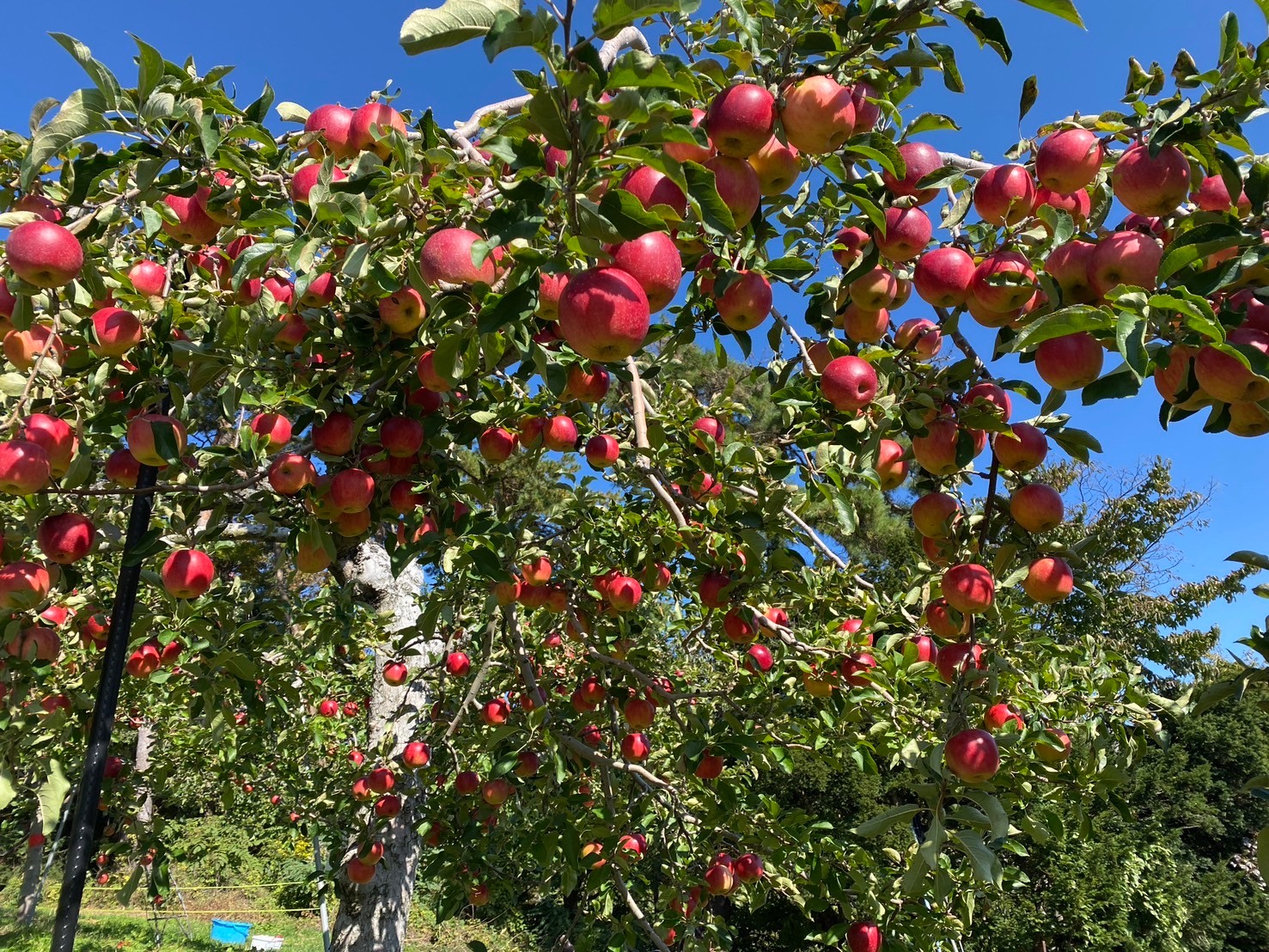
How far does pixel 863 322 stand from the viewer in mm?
1660

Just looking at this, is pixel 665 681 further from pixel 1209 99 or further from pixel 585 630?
pixel 1209 99

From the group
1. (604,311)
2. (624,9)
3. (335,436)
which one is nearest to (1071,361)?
(604,311)

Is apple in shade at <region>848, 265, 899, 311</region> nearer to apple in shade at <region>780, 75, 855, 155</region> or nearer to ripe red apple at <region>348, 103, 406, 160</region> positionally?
apple in shade at <region>780, 75, 855, 155</region>

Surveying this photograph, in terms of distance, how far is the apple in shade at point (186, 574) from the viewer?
2020mm

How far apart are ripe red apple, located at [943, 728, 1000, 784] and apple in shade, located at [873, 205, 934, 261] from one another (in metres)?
0.96

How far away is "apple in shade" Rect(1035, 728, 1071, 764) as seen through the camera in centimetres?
213

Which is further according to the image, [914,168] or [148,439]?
[148,439]

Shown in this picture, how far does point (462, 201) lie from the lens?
4.62 feet

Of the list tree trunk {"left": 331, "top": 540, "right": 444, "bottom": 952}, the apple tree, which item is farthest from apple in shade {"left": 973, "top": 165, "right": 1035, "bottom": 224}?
tree trunk {"left": 331, "top": 540, "right": 444, "bottom": 952}

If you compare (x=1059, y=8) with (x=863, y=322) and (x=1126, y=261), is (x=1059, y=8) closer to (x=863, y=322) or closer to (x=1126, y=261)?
(x=1126, y=261)

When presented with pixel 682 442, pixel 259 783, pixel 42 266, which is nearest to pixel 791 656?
pixel 682 442

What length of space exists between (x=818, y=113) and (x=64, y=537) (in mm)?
2022

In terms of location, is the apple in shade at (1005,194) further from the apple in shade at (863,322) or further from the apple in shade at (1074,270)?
the apple in shade at (863,322)

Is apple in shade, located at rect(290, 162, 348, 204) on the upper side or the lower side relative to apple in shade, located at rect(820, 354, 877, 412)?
upper
